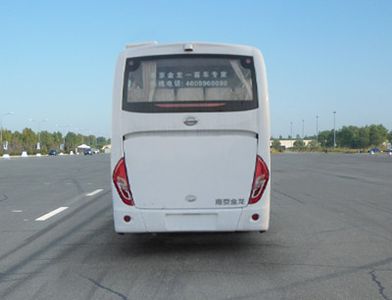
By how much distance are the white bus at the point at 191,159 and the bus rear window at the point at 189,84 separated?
0.6 inches

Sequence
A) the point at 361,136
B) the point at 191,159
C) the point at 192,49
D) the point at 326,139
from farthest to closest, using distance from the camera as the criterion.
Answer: the point at 326,139 → the point at 361,136 → the point at 192,49 → the point at 191,159

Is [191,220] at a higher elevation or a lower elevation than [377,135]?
lower

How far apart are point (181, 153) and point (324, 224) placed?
4.48 m

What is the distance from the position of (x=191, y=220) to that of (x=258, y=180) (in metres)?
1.10

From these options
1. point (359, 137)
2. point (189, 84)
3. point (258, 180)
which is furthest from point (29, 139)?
point (258, 180)

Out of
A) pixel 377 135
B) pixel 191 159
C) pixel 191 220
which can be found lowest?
pixel 191 220

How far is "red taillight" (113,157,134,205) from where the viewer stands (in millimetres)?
7469

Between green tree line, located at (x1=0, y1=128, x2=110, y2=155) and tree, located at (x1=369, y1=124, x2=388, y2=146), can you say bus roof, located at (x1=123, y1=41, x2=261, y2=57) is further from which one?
tree, located at (x1=369, y1=124, x2=388, y2=146)

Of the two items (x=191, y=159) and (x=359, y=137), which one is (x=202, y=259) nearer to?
→ (x=191, y=159)

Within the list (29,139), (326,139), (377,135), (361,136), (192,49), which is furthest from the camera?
(326,139)

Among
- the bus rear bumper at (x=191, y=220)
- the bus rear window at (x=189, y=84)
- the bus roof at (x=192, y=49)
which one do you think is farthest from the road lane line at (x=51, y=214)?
the bus roof at (x=192, y=49)

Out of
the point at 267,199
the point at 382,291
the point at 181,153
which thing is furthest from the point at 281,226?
the point at 382,291

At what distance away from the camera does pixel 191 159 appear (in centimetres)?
745

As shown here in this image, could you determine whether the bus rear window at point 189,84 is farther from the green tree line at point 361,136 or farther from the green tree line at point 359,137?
the green tree line at point 361,136
